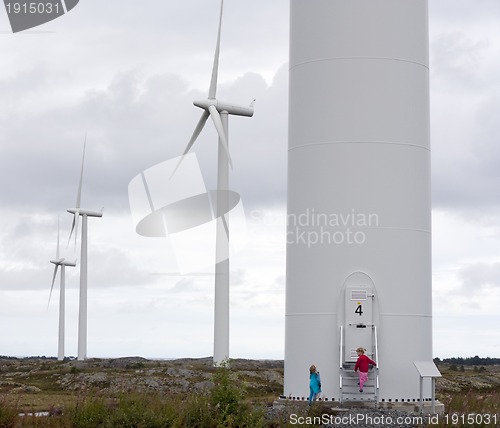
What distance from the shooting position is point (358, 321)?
28.1 m

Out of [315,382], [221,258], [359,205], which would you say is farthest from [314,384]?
[221,258]

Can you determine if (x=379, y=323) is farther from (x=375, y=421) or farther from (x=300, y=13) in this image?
(x=300, y=13)

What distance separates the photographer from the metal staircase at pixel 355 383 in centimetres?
2777

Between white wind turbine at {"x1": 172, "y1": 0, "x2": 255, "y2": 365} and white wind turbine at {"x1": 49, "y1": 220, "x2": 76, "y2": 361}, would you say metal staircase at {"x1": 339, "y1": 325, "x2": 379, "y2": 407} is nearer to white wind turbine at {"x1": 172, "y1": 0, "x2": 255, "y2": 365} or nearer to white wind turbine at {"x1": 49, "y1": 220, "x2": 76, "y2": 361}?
white wind turbine at {"x1": 172, "y1": 0, "x2": 255, "y2": 365}

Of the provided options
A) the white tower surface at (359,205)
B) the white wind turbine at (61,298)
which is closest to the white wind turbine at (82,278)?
the white wind turbine at (61,298)

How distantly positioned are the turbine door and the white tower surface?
0.10 feet

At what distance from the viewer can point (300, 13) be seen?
1185 inches

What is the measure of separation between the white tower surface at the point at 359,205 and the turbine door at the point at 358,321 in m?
0.03

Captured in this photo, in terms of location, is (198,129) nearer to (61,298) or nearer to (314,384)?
(314,384)

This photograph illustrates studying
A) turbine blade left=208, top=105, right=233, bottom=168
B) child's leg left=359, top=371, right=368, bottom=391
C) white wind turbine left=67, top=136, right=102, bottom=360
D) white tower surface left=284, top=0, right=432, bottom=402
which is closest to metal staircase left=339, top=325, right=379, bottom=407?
white tower surface left=284, top=0, right=432, bottom=402

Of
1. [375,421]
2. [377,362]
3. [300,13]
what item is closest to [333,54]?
[300,13]

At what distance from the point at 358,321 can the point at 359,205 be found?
11.5ft

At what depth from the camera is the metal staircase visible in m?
27.8

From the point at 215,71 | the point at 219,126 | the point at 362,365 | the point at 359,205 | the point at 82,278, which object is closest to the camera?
the point at 362,365
